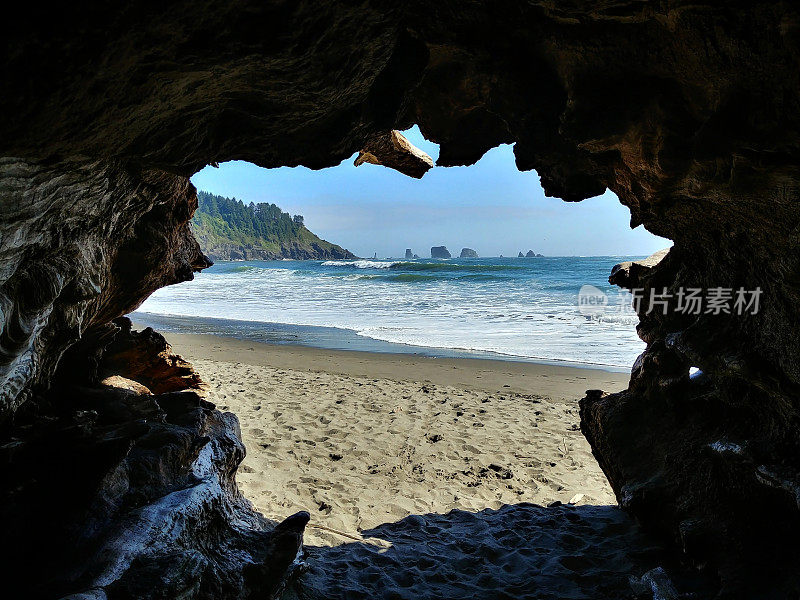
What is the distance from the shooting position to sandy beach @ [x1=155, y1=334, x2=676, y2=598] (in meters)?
3.41

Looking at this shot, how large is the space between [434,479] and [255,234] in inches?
3960

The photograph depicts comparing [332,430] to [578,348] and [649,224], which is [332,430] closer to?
[649,224]

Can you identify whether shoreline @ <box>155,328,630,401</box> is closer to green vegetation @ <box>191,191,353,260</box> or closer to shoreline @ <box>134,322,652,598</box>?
shoreline @ <box>134,322,652,598</box>

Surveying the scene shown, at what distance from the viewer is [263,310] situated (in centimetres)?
1836

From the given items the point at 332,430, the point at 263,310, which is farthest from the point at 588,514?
the point at 263,310

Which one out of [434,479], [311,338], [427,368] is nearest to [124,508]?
[434,479]

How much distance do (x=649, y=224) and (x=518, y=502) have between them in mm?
2748

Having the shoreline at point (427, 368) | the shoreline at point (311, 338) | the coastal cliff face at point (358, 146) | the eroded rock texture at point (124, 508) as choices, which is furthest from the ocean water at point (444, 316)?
the eroded rock texture at point (124, 508)

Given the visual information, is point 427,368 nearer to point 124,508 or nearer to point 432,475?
point 432,475

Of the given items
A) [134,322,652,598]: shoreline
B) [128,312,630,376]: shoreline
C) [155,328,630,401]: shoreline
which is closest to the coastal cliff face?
[134,322,652,598]: shoreline

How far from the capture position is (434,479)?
16.1ft

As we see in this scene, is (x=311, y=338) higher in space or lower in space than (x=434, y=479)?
higher

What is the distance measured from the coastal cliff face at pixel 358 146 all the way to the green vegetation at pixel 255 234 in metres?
83.8

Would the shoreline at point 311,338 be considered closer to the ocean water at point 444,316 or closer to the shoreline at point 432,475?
the ocean water at point 444,316
